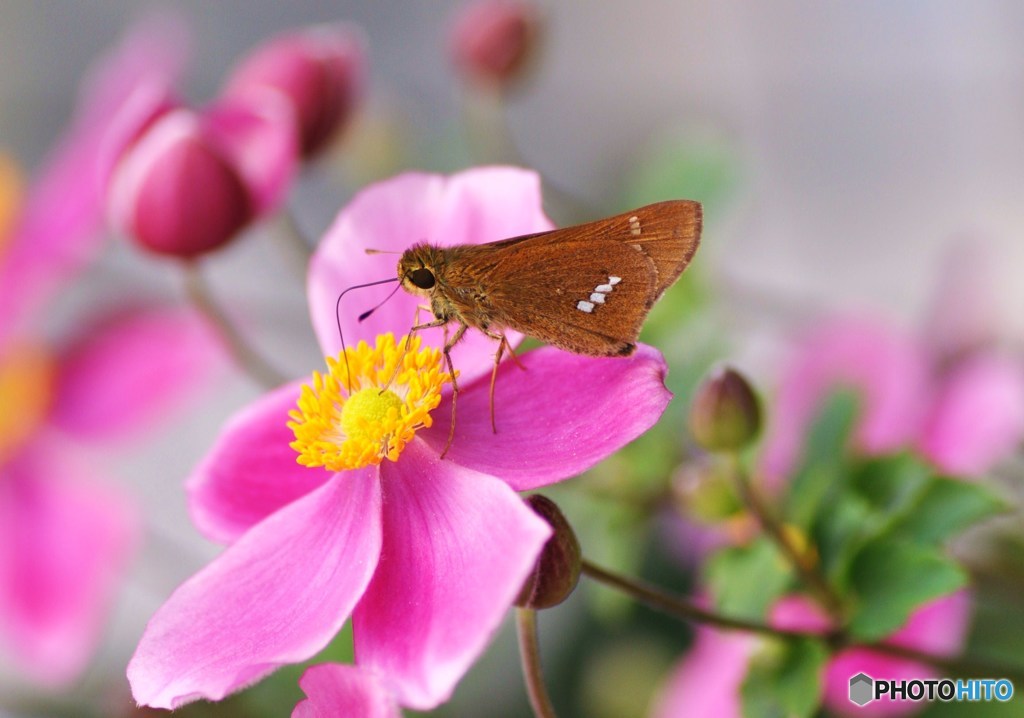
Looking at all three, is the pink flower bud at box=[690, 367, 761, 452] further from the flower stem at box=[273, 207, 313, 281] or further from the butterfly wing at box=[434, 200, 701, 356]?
the flower stem at box=[273, 207, 313, 281]

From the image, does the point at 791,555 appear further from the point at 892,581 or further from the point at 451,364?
the point at 451,364

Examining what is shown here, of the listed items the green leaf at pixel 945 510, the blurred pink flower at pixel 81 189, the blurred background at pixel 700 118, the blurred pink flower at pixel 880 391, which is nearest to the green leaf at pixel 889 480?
the green leaf at pixel 945 510

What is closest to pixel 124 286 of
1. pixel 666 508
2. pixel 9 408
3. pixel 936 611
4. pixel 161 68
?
pixel 9 408

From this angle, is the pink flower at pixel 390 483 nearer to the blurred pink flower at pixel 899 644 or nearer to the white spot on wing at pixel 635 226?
the white spot on wing at pixel 635 226

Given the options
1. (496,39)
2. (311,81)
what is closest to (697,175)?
(496,39)

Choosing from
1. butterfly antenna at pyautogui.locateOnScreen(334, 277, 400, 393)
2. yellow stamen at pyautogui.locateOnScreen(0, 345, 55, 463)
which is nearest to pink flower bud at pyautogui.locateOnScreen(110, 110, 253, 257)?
butterfly antenna at pyautogui.locateOnScreen(334, 277, 400, 393)
